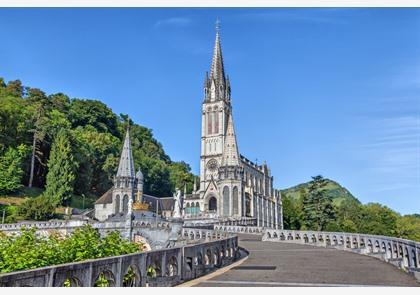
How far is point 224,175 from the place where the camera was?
7181cm

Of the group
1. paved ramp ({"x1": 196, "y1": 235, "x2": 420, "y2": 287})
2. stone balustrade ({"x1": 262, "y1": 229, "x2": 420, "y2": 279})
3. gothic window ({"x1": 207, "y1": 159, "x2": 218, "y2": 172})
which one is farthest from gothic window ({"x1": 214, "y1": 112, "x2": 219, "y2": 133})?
paved ramp ({"x1": 196, "y1": 235, "x2": 420, "y2": 287})

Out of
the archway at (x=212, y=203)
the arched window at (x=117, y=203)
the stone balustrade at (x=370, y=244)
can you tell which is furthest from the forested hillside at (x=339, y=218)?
the stone balustrade at (x=370, y=244)

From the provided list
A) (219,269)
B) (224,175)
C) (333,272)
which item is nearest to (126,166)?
(224,175)

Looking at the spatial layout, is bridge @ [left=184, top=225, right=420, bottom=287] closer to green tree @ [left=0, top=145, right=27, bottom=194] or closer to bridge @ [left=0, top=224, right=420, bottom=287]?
bridge @ [left=0, top=224, right=420, bottom=287]

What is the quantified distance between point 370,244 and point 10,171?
161 feet

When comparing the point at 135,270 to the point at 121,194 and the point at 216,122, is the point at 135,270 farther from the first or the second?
the point at 216,122

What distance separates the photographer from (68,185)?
6431 centimetres

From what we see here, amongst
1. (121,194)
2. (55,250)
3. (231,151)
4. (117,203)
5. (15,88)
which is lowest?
(55,250)

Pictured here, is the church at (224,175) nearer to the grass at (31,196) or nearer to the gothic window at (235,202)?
the gothic window at (235,202)

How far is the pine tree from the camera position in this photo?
62.6 metres

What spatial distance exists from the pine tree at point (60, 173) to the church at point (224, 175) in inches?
800

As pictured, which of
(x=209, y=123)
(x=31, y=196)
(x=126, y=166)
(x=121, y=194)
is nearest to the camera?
(x=31, y=196)

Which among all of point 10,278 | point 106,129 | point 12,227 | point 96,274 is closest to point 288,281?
point 96,274

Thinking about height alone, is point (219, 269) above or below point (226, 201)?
below
